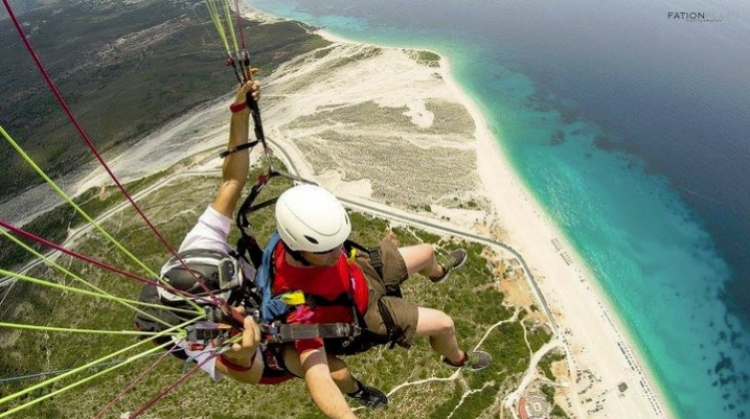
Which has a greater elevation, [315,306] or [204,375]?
[315,306]

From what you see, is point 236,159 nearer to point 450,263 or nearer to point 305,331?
point 305,331

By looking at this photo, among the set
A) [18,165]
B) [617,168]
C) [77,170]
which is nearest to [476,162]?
[617,168]

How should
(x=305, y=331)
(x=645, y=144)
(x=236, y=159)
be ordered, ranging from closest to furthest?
(x=305, y=331), (x=236, y=159), (x=645, y=144)

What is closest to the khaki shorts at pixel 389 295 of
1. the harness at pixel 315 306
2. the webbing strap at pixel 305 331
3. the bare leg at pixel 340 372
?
the harness at pixel 315 306

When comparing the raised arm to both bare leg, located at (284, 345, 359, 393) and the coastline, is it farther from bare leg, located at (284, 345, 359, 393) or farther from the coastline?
the coastline

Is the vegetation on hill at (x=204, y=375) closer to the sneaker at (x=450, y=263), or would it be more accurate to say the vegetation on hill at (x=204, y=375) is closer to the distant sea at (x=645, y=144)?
the distant sea at (x=645, y=144)

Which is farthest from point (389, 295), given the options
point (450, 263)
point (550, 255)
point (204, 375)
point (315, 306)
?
point (550, 255)

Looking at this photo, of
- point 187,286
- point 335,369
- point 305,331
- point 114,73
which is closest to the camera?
point 187,286
